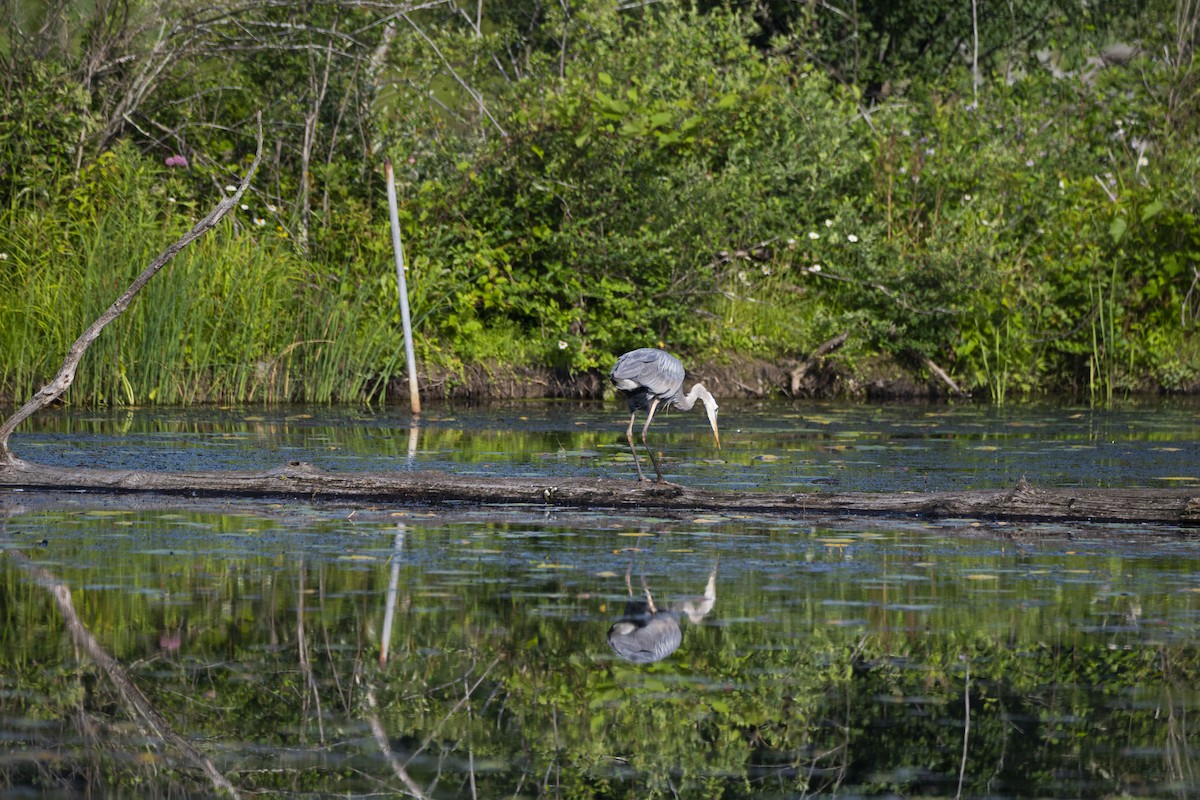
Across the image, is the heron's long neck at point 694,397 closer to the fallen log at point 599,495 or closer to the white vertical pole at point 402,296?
the fallen log at point 599,495

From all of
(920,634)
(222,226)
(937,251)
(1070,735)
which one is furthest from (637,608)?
(937,251)

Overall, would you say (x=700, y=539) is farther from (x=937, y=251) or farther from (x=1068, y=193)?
(x=1068, y=193)

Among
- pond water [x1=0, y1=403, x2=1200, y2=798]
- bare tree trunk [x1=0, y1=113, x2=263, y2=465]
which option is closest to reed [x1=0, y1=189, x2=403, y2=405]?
bare tree trunk [x1=0, y1=113, x2=263, y2=465]

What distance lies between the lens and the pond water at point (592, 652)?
15.2ft

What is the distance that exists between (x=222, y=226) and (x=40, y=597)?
33.7 ft

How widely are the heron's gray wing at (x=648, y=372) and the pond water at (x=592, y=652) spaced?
839 mm

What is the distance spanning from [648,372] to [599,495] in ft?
4.77

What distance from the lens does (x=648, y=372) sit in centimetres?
1035

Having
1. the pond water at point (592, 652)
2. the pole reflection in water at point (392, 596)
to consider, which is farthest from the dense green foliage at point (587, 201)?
the pole reflection in water at point (392, 596)

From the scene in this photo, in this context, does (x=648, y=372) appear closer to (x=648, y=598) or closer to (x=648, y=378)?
(x=648, y=378)

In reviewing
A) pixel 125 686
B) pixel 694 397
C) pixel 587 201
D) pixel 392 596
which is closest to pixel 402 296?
pixel 587 201

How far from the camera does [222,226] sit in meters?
16.5

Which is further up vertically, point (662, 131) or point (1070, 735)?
point (662, 131)

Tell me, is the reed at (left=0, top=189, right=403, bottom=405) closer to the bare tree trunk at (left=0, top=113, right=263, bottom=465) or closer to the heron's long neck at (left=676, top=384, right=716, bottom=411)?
the bare tree trunk at (left=0, top=113, right=263, bottom=465)
